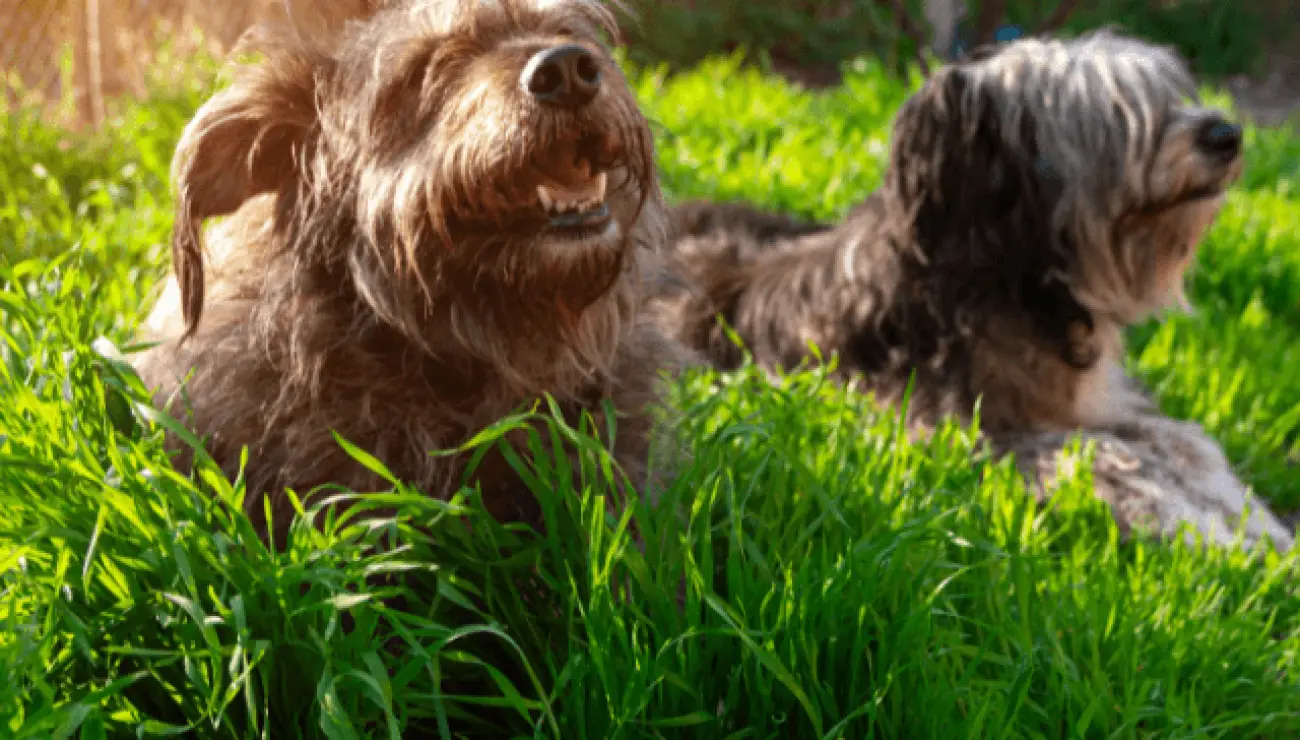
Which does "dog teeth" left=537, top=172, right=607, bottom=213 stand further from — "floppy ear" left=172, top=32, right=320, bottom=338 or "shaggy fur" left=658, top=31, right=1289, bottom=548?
"shaggy fur" left=658, top=31, right=1289, bottom=548

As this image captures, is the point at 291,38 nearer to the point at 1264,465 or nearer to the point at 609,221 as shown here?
the point at 609,221

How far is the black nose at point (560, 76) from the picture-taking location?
226cm

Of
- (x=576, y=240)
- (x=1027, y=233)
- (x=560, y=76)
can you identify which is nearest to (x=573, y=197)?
(x=576, y=240)

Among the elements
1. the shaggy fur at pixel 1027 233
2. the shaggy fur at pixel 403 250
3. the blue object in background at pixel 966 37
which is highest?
the shaggy fur at pixel 403 250

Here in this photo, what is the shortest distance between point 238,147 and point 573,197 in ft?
2.32

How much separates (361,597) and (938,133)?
2.79 meters

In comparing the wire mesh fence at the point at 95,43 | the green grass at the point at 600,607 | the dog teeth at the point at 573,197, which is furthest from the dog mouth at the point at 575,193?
the wire mesh fence at the point at 95,43

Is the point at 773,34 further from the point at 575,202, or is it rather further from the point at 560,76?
the point at 560,76

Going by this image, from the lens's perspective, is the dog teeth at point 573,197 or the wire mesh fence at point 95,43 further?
the wire mesh fence at point 95,43

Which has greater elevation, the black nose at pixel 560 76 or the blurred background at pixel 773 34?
the black nose at pixel 560 76

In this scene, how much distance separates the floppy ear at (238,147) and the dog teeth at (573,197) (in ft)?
1.77

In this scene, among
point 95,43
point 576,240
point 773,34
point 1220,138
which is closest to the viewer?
point 576,240

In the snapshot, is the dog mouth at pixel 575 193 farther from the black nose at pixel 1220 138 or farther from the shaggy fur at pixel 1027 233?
the black nose at pixel 1220 138

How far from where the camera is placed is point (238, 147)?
2629 mm
